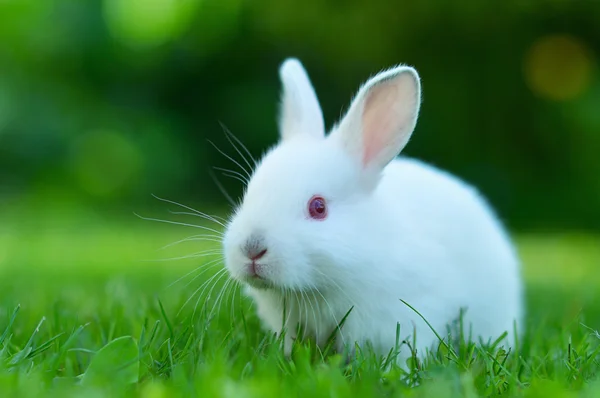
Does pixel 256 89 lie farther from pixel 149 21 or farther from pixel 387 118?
pixel 387 118

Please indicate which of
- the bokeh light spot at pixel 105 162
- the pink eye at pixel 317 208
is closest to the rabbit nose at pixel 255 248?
the pink eye at pixel 317 208

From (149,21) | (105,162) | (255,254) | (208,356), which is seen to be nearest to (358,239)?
(255,254)

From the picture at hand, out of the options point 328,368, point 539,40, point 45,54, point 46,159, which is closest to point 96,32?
point 45,54

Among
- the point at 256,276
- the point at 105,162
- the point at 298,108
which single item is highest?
the point at 298,108

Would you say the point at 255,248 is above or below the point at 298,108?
below

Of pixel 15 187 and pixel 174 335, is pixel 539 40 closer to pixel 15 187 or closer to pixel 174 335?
pixel 15 187

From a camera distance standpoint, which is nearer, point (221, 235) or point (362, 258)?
point (362, 258)

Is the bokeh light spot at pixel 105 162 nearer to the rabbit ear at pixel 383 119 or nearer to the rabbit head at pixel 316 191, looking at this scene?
the rabbit head at pixel 316 191

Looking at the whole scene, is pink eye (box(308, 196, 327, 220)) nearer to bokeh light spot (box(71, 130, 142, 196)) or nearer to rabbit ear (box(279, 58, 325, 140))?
rabbit ear (box(279, 58, 325, 140))
